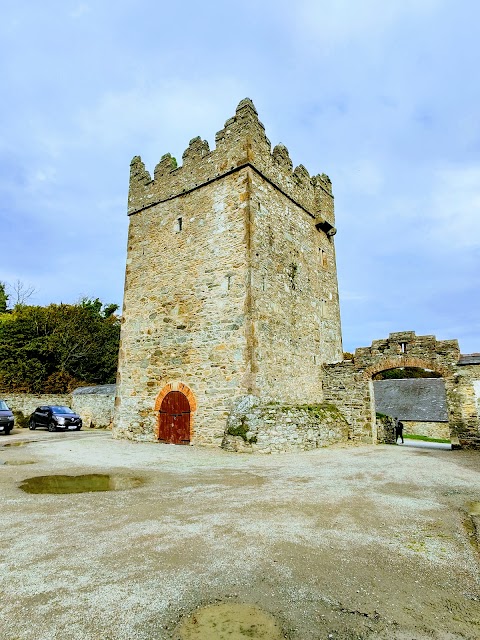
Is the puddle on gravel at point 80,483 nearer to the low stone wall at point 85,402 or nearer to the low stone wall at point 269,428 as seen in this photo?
the low stone wall at point 269,428

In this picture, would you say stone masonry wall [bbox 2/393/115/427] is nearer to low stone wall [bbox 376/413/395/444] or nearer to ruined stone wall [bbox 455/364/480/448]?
low stone wall [bbox 376/413/395/444]

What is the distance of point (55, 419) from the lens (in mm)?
18391

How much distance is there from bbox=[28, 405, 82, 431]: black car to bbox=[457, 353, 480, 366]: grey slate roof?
17.2 metres

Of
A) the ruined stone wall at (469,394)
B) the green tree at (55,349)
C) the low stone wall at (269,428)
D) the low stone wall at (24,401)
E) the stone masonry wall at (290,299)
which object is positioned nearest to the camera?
the low stone wall at (269,428)

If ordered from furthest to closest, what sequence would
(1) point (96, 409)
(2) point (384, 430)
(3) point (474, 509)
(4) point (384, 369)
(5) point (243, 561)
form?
(1) point (96, 409) → (2) point (384, 430) → (4) point (384, 369) → (3) point (474, 509) → (5) point (243, 561)

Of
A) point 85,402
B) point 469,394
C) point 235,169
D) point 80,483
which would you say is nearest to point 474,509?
point 80,483

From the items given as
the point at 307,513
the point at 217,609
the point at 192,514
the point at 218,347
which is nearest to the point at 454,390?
the point at 218,347

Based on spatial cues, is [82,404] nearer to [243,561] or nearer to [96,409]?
[96,409]

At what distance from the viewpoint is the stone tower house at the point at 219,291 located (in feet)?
38.7

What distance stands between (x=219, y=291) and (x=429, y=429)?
2616cm

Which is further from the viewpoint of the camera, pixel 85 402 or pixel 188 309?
pixel 85 402

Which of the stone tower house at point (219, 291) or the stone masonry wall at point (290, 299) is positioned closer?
the stone tower house at point (219, 291)

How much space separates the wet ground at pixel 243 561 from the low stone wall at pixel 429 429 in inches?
1067

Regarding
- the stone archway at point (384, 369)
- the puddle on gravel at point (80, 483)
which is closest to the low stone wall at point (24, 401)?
the stone archway at point (384, 369)
